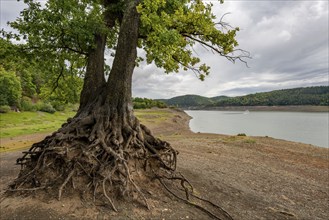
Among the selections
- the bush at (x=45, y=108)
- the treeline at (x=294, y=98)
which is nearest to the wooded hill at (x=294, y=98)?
the treeline at (x=294, y=98)

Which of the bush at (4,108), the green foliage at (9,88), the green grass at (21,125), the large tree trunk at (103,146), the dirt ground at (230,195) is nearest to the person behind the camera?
the dirt ground at (230,195)

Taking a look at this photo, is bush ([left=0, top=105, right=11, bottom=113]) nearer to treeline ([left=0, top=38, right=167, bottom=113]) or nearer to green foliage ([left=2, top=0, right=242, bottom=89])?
treeline ([left=0, top=38, right=167, bottom=113])

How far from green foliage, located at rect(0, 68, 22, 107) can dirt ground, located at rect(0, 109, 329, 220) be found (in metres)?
35.6

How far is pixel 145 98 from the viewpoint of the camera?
13288 centimetres

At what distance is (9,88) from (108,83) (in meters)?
43.8

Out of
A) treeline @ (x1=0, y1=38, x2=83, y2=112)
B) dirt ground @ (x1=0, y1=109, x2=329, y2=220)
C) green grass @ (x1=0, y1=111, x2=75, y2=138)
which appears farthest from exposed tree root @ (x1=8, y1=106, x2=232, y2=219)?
green grass @ (x1=0, y1=111, x2=75, y2=138)

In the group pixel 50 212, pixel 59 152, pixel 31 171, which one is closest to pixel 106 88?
pixel 59 152

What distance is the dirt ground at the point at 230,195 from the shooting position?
6.03 meters

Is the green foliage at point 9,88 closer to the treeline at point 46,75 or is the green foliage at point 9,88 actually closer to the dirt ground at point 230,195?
the treeline at point 46,75

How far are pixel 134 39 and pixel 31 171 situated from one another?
5140mm

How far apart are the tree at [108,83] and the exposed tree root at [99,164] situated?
28 mm

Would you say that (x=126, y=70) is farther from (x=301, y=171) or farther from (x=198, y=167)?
(x=301, y=171)

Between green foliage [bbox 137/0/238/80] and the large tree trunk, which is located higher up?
green foliage [bbox 137/0/238/80]

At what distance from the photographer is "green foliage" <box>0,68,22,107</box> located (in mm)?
43281
